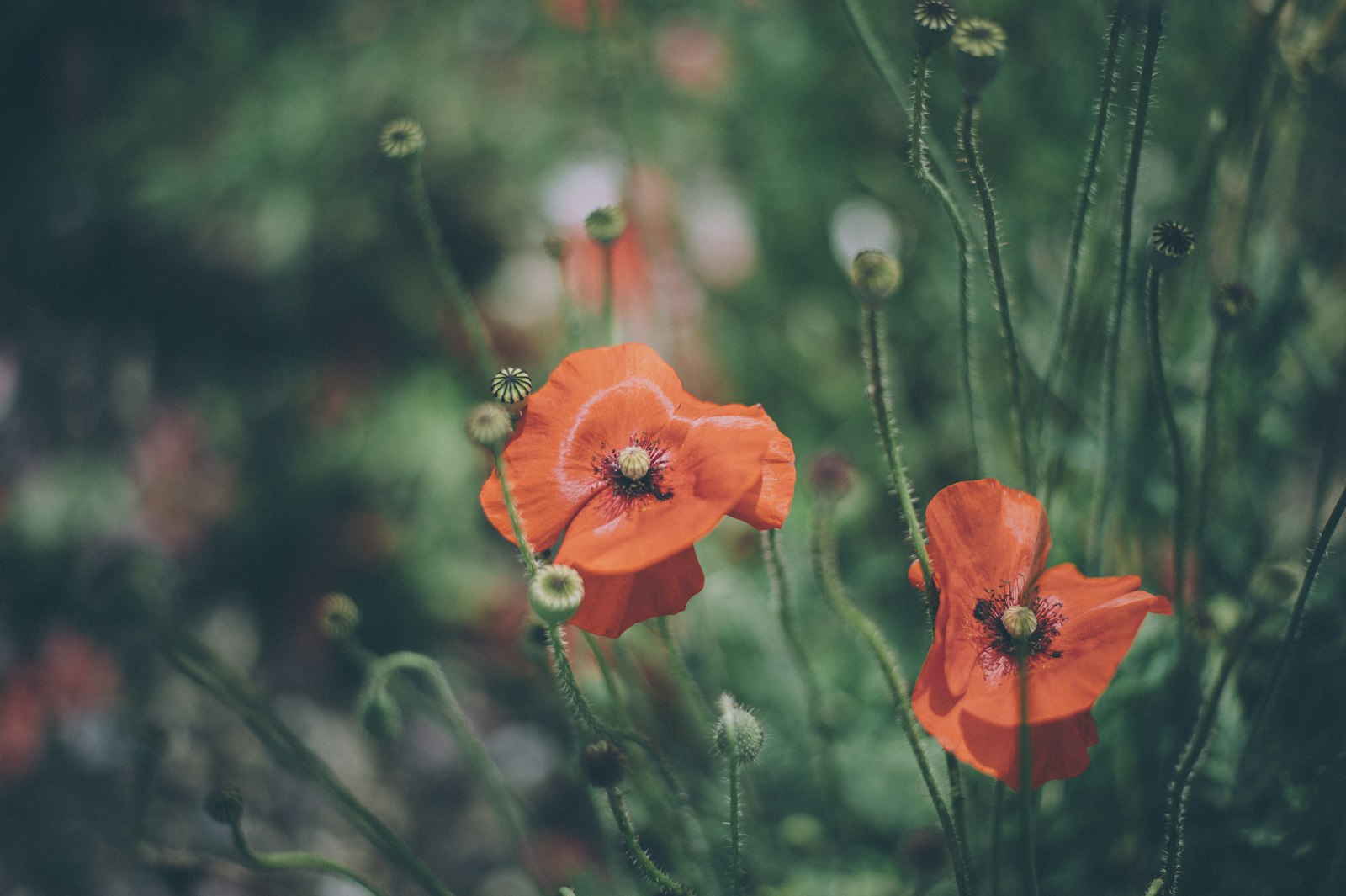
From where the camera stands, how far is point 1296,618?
0.69 meters

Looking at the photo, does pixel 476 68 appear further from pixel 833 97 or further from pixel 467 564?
pixel 467 564

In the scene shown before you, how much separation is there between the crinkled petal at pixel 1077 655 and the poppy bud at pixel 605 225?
54 cm

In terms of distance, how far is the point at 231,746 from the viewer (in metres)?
1.81

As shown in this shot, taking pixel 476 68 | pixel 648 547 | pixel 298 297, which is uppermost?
pixel 476 68

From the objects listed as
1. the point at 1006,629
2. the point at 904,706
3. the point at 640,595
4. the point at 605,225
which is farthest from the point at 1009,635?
the point at 605,225

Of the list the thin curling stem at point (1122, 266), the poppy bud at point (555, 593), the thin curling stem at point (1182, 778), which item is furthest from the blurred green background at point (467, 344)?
the poppy bud at point (555, 593)

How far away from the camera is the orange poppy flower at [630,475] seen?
693 mm

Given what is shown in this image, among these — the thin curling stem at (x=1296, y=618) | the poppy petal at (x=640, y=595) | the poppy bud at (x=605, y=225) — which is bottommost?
the thin curling stem at (x=1296, y=618)

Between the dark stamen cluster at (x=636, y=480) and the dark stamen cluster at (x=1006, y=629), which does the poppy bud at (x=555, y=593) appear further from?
the dark stamen cluster at (x=1006, y=629)

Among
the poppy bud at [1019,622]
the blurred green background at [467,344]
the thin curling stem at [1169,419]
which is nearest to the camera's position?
the poppy bud at [1019,622]

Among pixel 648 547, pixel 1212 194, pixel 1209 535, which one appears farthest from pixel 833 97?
pixel 648 547

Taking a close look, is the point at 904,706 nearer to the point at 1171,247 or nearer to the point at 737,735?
the point at 737,735

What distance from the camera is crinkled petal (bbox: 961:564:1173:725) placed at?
649mm

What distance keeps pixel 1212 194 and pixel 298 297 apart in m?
1.86
